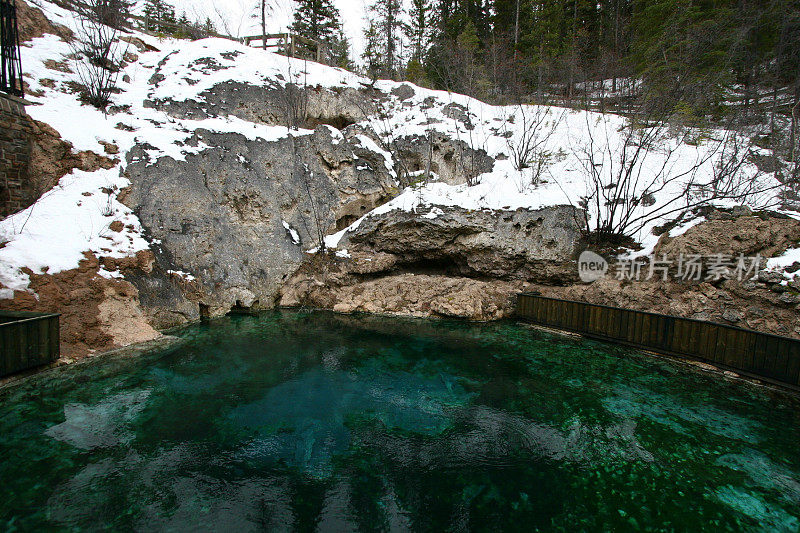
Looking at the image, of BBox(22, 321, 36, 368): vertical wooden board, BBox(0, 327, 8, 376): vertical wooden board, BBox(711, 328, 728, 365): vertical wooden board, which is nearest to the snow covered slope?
BBox(22, 321, 36, 368): vertical wooden board

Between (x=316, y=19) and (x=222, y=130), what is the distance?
1567 centimetres

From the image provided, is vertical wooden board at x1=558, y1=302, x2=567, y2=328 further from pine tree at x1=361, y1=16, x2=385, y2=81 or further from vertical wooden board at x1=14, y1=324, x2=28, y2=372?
pine tree at x1=361, y1=16, x2=385, y2=81

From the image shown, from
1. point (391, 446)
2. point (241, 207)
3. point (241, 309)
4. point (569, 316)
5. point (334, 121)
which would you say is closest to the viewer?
point (391, 446)

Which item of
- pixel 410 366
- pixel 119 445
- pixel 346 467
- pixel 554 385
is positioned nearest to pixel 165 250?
pixel 119 445

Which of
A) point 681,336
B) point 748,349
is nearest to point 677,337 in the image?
point 681,336

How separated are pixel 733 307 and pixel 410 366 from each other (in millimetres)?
7677

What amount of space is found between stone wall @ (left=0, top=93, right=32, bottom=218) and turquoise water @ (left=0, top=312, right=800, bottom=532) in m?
5.28

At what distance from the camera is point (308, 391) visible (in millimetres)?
6492

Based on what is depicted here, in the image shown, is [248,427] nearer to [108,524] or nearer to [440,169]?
[108,524]

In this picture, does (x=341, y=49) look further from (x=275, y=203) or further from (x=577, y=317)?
(x=577, y=317)

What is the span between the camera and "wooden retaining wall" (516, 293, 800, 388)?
648 cm

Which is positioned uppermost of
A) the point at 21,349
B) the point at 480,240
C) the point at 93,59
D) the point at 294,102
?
the point at 93,59

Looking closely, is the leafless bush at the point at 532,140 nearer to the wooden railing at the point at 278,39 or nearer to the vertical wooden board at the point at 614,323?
the vertical wooden board at the point at 614,323

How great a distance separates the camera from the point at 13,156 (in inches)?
334
